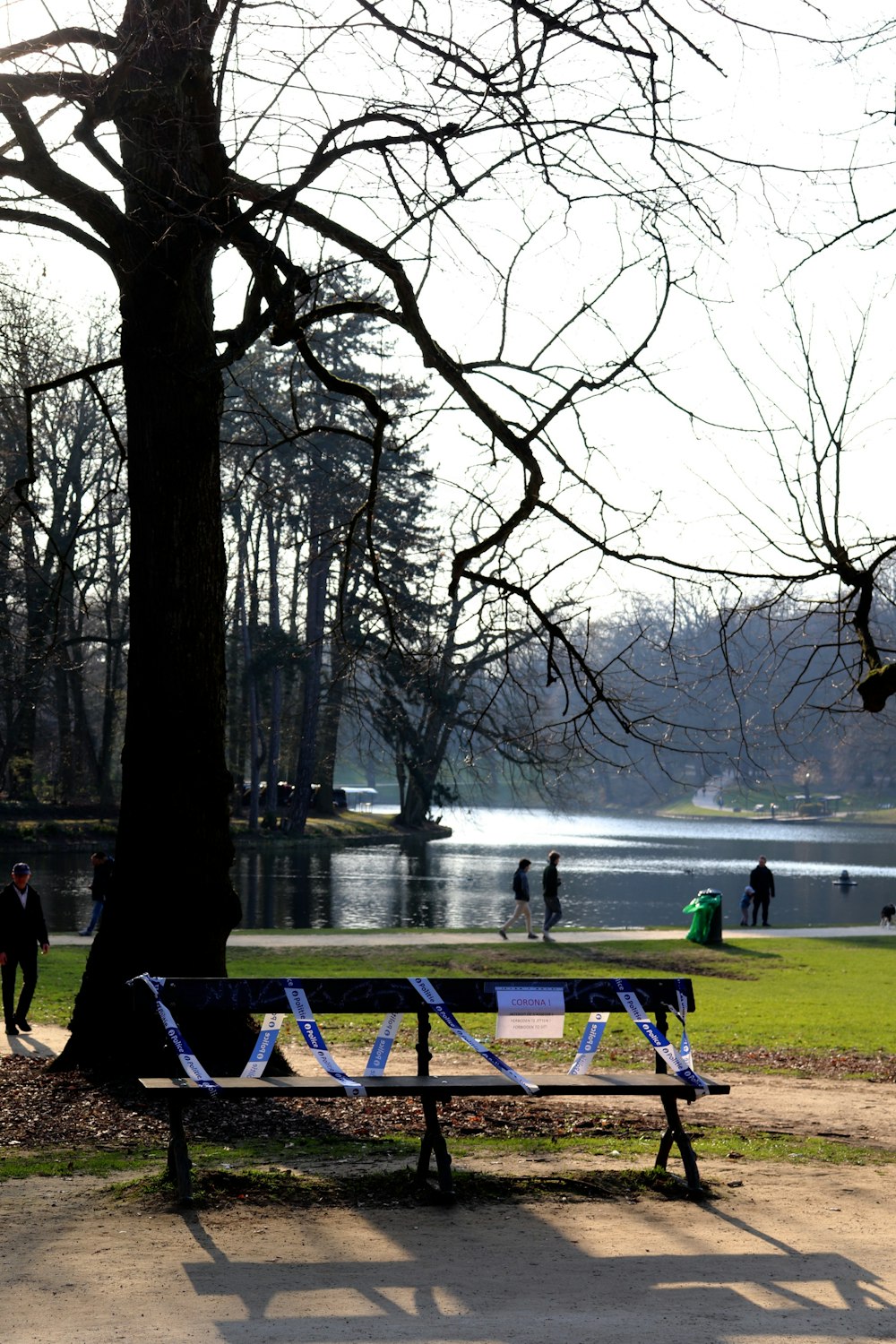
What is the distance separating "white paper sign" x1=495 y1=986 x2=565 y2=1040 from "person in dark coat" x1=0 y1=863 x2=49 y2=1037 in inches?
281

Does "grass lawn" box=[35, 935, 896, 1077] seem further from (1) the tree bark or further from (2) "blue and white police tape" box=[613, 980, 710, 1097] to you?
(2) "blue and white police tape" box=[613, 980, 710, 1097]

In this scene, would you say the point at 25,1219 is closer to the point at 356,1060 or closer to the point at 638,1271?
the point at 638,1271

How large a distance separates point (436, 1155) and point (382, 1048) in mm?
540

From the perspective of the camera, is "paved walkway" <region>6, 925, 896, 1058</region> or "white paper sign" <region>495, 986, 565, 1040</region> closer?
"white paper sign" <region>495, 986, 565, 1040</region>

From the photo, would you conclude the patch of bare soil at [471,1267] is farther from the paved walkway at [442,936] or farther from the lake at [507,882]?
the lake at [507,882]

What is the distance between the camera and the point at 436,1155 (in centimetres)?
618

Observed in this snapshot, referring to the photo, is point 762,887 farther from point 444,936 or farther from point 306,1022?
point 306,1022

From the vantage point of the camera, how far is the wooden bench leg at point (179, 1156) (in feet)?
19.4

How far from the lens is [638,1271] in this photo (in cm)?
522

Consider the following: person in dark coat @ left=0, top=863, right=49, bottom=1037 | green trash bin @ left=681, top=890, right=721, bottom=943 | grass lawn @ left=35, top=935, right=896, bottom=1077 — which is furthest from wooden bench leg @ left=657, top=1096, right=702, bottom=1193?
green trash bin @ left=681, top=890, right=721, bottom=943

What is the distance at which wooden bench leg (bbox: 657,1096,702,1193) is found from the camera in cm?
641

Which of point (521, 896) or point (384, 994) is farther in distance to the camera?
point (521, 896)

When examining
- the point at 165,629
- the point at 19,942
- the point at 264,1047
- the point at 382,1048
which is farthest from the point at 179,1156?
the point at 19,942

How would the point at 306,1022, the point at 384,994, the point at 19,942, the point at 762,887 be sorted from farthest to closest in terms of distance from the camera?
1. the point at 762,887
2. the point at 19,942
3. the point at 384,994
4. the point at 306,1022
